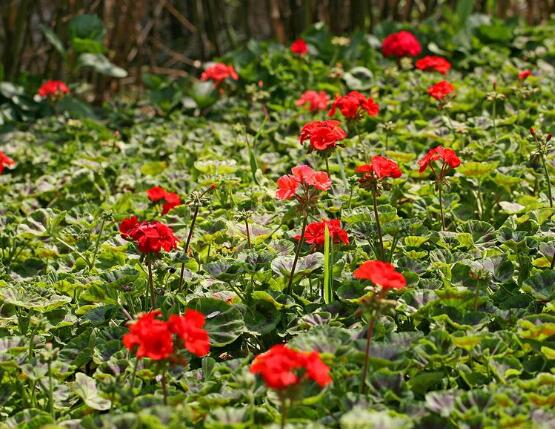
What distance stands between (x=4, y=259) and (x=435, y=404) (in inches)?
72.5

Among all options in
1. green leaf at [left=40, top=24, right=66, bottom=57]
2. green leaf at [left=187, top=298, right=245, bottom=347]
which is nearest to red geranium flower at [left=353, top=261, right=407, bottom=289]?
green leaf at [left=187, top=298, right=245, bottom=347]

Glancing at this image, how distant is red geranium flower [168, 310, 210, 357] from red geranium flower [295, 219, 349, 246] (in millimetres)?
775

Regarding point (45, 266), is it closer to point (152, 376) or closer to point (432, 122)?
point (152, 376)

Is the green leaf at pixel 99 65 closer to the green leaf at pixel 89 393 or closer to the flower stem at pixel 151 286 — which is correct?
the flower stem at pixel 151 286

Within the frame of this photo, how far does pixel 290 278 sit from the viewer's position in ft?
8.41

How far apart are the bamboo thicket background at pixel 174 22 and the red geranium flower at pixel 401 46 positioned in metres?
0.83

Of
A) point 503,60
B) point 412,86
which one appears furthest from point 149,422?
point 503,60

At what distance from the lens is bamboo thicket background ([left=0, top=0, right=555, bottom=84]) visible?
541 cm

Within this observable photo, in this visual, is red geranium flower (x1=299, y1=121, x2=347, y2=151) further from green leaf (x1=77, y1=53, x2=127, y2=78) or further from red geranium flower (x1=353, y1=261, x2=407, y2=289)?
green leaf (x1=77, y1=53, x2=127, y2=78)

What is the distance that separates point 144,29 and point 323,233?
3.91 meters

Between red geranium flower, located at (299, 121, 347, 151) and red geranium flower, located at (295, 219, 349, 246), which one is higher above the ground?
red geranium flower, located at (299, 121, 347, 151)

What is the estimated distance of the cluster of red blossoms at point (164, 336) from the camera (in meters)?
1.89

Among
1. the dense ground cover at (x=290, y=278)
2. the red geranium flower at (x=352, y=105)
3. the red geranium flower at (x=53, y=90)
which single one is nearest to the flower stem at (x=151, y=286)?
the dense ground cover at (x=290, y=278)

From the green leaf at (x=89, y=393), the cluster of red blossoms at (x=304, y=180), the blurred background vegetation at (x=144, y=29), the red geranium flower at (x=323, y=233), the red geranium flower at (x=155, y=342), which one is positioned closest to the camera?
the red geranium flower at (x=155, y=342)
